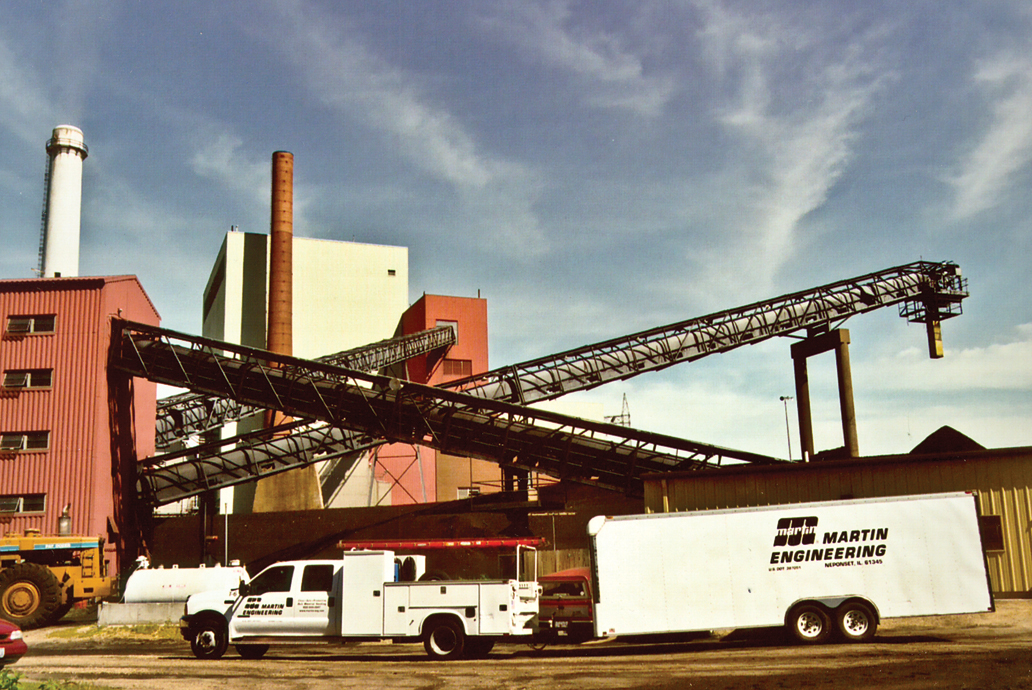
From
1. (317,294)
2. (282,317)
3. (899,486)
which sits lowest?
(899,486)

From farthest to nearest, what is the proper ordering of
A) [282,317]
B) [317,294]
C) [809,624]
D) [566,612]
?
[317,294] < [282,317] < [566,612] < [809,624]

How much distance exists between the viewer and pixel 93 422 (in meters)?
30.7

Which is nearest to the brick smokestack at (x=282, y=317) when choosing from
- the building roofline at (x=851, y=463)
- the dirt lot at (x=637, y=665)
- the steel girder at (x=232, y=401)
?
the steel girder at (x=232, y=401)

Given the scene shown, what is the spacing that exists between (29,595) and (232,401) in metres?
21.8

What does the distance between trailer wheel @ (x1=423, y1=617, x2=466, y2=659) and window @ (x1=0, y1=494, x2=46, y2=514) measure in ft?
63.5

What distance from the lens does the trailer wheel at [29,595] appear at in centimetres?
2394

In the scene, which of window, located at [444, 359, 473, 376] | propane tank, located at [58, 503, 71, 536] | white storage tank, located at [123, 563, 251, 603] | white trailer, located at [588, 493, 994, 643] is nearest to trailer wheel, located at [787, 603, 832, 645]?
white trailer, located at [588, 493, 994, 643]

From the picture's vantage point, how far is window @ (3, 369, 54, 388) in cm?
3084

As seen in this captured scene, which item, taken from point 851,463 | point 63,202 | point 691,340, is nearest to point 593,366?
point 691,340

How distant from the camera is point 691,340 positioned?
37.9 m

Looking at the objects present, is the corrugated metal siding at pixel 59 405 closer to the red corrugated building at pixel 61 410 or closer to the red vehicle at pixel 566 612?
the red corrugated building at pixel 61 410

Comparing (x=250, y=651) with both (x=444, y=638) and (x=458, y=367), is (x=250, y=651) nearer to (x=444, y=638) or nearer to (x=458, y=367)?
(x=444, y=638)

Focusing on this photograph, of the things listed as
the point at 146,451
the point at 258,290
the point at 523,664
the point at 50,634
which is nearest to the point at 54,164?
the point at 258,290

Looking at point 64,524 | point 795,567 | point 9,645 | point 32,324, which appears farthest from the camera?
point 32,324
